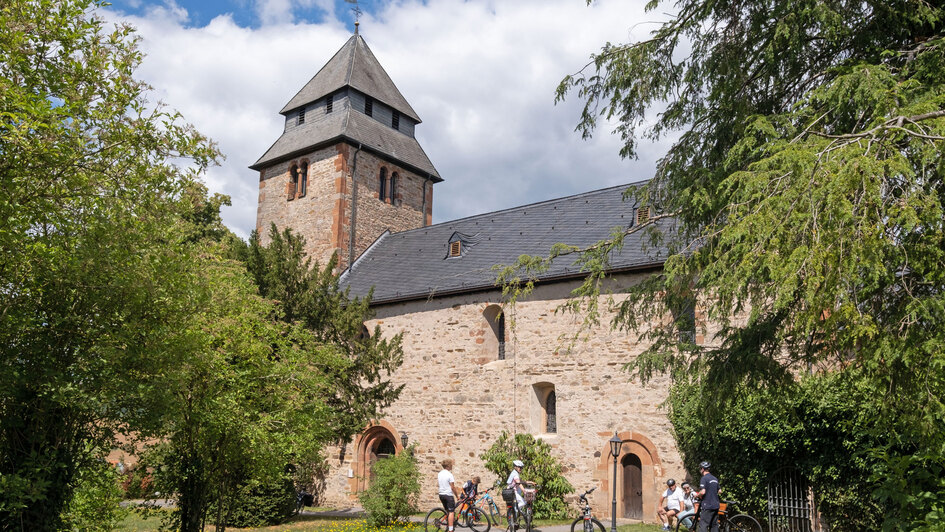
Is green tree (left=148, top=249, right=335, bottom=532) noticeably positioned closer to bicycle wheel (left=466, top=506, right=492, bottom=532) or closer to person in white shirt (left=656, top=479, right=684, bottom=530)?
bicycle wheel (left=466, top=506, right=492, bottom=532)

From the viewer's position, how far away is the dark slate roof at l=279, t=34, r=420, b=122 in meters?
26.5

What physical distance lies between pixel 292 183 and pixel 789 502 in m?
20.0

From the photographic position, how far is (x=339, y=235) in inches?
940

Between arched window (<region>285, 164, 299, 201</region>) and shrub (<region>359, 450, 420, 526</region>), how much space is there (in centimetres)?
1476

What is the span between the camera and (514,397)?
16.7 metres

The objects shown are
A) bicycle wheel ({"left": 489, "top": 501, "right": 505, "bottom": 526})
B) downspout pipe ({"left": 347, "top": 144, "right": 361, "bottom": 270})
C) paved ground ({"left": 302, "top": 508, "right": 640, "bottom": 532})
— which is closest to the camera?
bicycle wheel ({"left": 489, "top": 501, "right": 505, "bottom": 526})

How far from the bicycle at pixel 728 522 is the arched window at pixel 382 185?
1707cm

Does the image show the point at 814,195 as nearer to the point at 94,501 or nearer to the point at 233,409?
the point at 233,409

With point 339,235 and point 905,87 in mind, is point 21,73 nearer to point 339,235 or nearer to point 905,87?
point 905,87

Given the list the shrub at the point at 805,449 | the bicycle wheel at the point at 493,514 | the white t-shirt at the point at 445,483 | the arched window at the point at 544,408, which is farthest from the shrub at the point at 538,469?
the white t-shirt at the point at 445,483

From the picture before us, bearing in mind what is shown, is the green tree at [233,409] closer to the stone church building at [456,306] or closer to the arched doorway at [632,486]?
the stone church building at [456,306]

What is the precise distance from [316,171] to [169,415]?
62.8 ft

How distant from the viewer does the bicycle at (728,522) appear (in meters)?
10.6

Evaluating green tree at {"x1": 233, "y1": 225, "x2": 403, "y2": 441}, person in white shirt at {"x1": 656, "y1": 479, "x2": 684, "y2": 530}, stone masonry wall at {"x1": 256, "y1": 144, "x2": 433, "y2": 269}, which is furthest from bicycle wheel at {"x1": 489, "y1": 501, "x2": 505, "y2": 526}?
stone masonry wall at {"x1": 256, "y1": 144, "x2": 433, "y2": 269}
